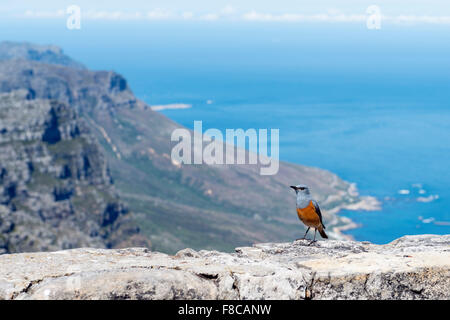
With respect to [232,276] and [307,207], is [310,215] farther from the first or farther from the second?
[232,276]

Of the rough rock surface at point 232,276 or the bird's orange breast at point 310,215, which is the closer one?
the rough rock surface at point 232,276

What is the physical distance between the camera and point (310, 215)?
47.3ft

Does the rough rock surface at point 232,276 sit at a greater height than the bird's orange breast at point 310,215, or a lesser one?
lesser

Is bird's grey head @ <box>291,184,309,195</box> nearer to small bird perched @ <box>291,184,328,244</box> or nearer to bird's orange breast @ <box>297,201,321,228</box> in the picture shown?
small bird perched @ <box>291,184,328,244</box>

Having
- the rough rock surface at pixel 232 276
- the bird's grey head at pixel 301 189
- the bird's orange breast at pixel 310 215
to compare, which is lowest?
the rough rock surface at pixel 232 276

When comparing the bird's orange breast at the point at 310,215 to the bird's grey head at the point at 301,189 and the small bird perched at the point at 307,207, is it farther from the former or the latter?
the bird's grey head at the point at 301,189

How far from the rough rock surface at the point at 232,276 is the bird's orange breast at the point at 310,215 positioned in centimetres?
100

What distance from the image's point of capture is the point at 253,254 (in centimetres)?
1448

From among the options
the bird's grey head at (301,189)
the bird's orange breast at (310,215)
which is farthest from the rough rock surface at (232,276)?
the bird's grey head at (301,189)

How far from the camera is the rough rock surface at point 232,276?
11164 mm

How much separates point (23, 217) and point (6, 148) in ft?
127

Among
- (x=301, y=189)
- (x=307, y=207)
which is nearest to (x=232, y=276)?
(x=307, y=207)

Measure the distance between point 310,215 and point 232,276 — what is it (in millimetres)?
3524
